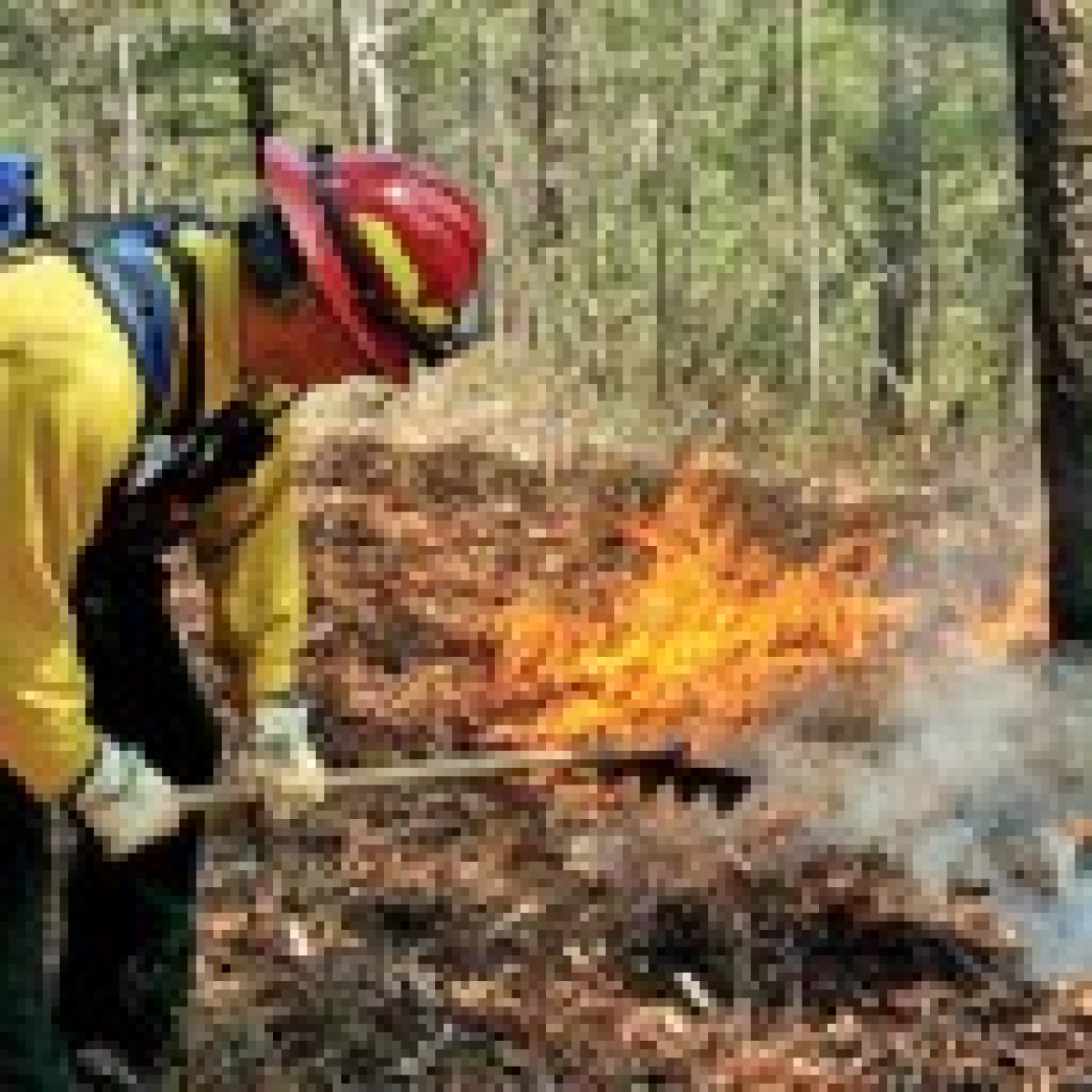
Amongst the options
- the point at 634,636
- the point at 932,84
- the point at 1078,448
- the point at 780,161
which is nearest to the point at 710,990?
the point at 1078,448

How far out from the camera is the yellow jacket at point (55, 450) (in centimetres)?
321

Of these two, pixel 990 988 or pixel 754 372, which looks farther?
pixel 754 372

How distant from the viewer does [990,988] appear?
5.21 metres

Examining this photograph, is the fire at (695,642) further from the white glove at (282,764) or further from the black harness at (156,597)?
the black harness at (156,597)

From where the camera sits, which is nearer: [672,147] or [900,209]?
[672,147]

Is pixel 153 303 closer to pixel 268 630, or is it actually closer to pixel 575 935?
pixel 268 630

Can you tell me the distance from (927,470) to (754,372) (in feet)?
31.7

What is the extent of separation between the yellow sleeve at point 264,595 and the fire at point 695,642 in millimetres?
2566

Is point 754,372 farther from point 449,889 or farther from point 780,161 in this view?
point 449,889

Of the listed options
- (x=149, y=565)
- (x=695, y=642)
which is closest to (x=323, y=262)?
(x=149, y=565)

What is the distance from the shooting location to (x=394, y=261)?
11.5 ft

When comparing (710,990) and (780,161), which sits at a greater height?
(780,161)

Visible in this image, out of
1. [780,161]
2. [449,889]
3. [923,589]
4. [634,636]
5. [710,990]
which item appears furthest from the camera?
[780,161]

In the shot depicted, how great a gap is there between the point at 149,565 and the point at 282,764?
554 millimetres
